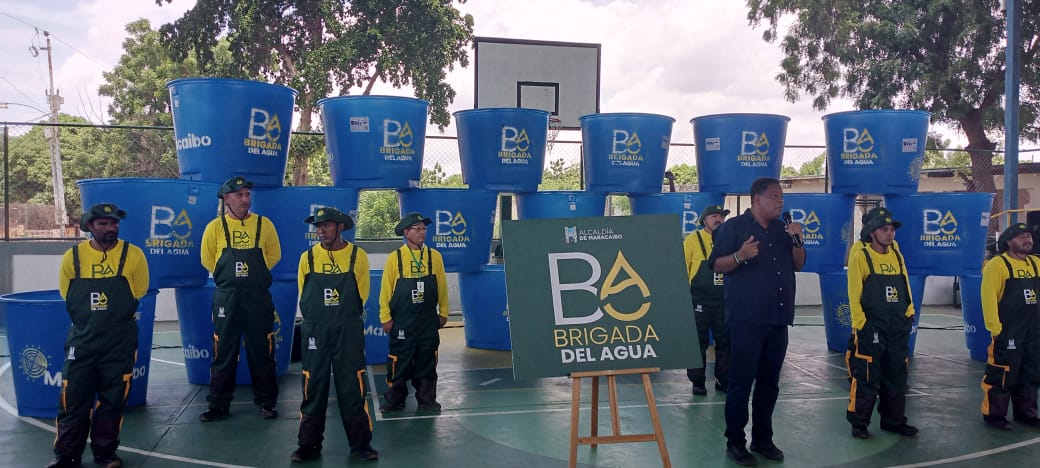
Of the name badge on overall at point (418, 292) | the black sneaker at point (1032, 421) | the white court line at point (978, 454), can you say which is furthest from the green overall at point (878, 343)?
the name badge on overall at point (418, 292)

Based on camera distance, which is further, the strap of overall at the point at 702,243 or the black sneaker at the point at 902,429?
the strap of overall at the point at 702,243

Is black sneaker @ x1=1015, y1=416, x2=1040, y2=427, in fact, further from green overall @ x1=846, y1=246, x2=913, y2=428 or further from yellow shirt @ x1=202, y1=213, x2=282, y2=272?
yellow shirt @ x1=202, y1=213, x2=282, y2=272

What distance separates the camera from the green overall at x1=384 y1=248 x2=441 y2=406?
248 inches

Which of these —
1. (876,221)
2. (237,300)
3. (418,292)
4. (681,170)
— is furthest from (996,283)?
(681,170)

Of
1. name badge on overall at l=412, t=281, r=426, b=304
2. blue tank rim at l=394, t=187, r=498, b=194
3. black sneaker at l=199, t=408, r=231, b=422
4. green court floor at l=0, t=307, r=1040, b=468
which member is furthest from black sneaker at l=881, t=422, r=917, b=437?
black sneaker at l=199, t=408, r=231, b=422

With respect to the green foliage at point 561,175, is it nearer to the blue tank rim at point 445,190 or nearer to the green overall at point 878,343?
the blue tank rim at point 445,190

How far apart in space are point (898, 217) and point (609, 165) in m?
3.26

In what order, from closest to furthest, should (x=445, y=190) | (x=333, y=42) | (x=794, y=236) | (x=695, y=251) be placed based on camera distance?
(x=794, y=236) < (x=695, y=251) < (x=445, y=190) < (x=333, y=42)

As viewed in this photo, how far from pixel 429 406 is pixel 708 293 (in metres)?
2.74

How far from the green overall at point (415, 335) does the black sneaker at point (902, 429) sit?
355 centimetres

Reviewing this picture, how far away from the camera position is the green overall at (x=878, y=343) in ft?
17.6

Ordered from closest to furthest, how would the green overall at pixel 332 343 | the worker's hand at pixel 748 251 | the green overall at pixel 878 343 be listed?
the worker's hand at pixel 748 251, the green overall at pixel 332 343, the green overall at pixel 878 343

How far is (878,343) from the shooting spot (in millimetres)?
5379

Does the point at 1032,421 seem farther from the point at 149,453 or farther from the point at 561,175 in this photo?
the point at 561,175
